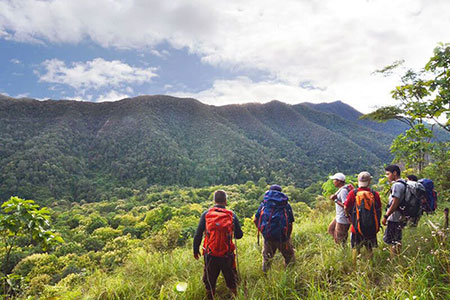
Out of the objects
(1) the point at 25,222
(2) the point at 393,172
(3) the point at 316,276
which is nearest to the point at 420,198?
(2) the point at 393,172

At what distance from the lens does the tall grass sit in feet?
7.48

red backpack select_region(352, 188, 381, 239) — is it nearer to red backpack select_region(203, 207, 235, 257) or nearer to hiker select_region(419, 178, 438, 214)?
hiker select_region(419, 178, 438, 214)

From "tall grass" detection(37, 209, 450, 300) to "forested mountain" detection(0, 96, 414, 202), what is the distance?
6292cm

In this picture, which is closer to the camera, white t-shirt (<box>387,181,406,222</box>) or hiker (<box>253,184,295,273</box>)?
white t-shirt (<box>387,181,406,222</box>)

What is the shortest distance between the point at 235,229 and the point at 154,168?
247 ft

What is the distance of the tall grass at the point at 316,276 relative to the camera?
2.28 m

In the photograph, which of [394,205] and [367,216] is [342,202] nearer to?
[367,216]

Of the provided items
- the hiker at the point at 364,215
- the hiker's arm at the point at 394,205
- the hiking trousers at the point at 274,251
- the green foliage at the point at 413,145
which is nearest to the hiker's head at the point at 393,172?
the hiker's arm at the point at 394,205

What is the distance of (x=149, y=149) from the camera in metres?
78.3

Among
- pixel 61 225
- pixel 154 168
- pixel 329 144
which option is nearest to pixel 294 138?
pixel 329 144

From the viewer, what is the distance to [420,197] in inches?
119

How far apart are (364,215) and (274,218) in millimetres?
1147

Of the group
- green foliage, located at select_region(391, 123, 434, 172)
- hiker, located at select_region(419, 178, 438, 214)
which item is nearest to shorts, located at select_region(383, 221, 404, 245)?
hiker, located at select_region(419, 178, 438, 214)

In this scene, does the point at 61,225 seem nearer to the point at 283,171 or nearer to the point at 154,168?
the point at 154,168
